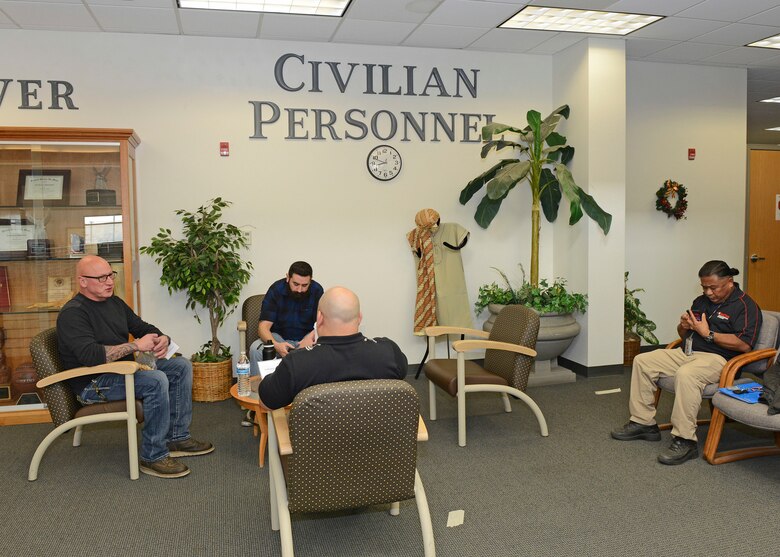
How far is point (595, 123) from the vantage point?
19.0 feet

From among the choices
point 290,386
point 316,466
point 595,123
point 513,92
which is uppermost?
point 513,92

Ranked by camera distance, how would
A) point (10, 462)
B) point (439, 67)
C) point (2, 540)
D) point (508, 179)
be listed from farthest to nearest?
point (439, 67)
point (508, 179)
point (10, 462)
point (2, 540)

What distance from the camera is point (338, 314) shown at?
2641 mm

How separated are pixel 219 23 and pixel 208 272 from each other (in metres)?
1.97

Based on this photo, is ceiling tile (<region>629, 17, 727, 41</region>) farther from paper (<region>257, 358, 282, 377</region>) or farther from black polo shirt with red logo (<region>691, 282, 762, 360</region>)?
paper (<region>257, 358, 282, 377</region>)

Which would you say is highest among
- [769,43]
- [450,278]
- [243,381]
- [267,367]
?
[769,43]

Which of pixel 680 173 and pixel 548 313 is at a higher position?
pixel 680 173

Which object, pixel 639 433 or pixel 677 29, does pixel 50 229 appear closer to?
pixel 639 433

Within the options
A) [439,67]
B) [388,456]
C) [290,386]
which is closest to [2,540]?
[290,386]

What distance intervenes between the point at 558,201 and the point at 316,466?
14.6 ft

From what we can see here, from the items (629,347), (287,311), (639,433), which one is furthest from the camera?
(629,347)

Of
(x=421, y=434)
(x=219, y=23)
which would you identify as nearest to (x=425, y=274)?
(x=219, y=23)

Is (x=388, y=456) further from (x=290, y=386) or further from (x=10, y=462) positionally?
(x=10, y=462)

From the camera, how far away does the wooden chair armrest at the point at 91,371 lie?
352cm
